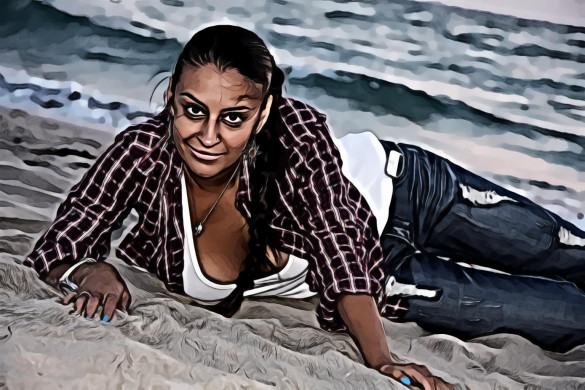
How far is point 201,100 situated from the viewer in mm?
1399

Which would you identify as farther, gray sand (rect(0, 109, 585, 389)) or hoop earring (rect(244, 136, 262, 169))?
hoop earring (rect(244, 136, 262, 169))

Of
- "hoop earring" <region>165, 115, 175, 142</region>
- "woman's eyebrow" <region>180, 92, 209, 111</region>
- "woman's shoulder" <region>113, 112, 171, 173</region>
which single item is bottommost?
"woman's shoulder" <region>113, 112, 171, 173</region>

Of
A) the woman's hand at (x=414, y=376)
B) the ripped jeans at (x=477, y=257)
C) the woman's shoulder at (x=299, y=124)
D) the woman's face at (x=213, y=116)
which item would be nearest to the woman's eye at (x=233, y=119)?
the woman's face at (x=213, y=116)

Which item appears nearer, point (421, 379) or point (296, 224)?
point (421, 379)

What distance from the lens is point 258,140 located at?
4.75ft

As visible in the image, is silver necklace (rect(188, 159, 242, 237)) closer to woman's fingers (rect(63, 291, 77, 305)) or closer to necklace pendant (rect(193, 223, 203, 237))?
necklace pendant (rect(193, 223, 203, 237))

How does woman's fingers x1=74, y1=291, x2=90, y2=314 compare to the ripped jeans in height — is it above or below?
below

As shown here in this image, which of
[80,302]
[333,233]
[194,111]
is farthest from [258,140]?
[80,302]

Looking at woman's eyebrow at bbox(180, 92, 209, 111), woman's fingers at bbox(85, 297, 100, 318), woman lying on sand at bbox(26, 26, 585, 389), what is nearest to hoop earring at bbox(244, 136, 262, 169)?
woman lying on sand at bbox(26, 26, 585, 389)

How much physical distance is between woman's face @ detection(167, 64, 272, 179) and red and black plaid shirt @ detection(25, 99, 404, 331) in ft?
0.16

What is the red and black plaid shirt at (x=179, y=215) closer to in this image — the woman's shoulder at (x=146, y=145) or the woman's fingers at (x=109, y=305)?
the woman's shoulder at (x=146, y=145)

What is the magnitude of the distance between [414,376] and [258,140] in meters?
0.56

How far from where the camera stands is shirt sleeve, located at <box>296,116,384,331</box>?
1.43 m

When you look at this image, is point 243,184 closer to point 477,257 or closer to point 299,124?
point 299,124
